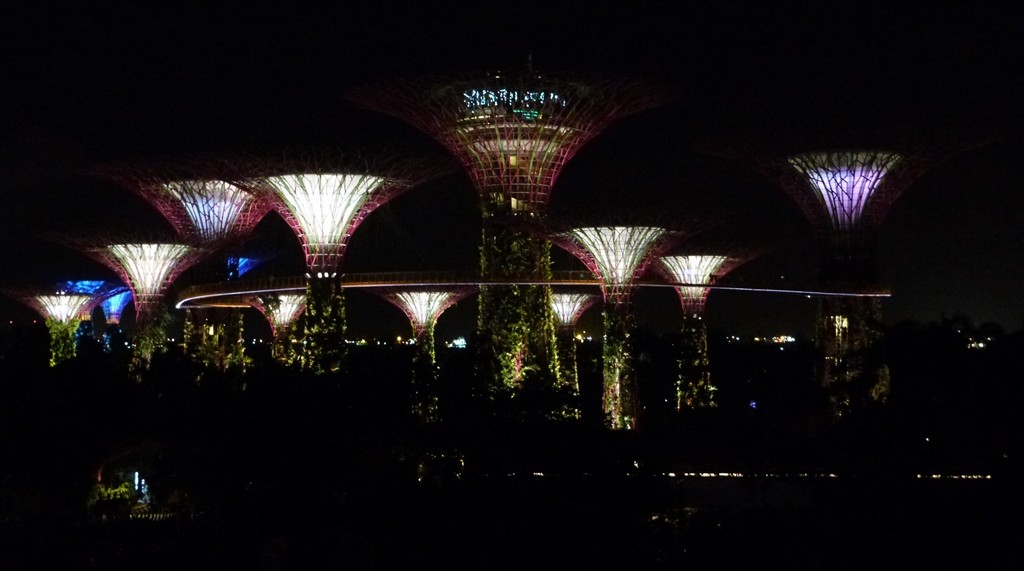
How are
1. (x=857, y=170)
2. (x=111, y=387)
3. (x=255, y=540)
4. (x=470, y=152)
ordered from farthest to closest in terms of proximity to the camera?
1. (x=857, y=170)
2. (x=470, y=152)
3. (x=111, y=387)
4. (x=255, y=540)

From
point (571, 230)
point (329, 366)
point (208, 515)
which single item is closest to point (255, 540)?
point (208, 515)

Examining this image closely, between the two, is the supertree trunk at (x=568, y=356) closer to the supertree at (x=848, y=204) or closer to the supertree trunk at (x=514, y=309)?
the supertree trunk at (x=514, y=309)

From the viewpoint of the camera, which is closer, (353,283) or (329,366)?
(329,366)

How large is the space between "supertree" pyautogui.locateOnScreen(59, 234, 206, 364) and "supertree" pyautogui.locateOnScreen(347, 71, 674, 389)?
22.6m

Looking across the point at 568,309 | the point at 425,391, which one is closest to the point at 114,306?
the point at 568,309

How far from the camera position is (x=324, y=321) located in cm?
5606

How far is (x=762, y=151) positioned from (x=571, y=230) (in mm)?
7502

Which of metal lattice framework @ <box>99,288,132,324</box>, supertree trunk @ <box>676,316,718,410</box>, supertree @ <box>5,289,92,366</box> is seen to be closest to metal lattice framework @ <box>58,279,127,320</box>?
supertree @ <box>5,289,92,366</box>

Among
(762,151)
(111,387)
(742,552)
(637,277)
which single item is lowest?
(742,552)

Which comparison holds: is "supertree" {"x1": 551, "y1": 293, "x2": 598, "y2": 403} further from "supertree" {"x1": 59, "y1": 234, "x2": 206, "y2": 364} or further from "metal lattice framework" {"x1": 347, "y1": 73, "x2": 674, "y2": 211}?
"metal lattice framework" {"x1": 347, "y1": 73, "x2": 674, "y2": 211}

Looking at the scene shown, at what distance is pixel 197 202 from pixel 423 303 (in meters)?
18.3

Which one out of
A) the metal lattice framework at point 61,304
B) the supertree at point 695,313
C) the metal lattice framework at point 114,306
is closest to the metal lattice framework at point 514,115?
the supertree at point 695,313

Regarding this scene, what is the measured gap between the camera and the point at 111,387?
47.7 m

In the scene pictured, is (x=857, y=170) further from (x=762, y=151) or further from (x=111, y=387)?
(x=111, y=387)
